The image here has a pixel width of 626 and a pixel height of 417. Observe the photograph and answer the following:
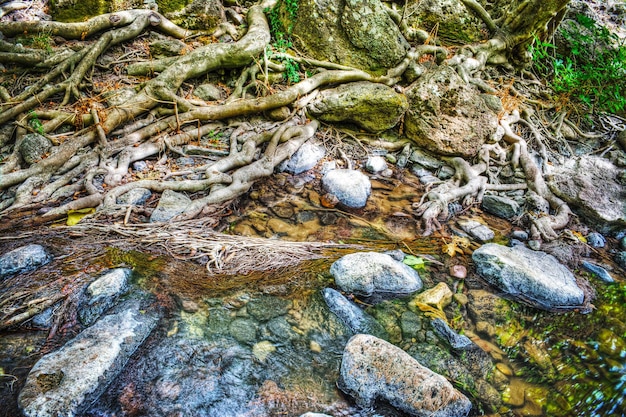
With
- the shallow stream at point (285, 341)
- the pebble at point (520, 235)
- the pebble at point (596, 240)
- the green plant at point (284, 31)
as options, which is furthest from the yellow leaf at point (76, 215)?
the pebble at point (596, 240)

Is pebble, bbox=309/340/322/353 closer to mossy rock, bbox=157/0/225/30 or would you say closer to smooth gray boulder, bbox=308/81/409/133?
smooth gray boulder, bbox=308/81/409/133

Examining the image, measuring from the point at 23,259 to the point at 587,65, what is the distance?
30.2 ft

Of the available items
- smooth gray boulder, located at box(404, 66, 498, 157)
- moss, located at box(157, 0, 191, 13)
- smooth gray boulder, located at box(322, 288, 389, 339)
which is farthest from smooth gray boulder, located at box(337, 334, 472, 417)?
moss, located at box(157, 0, 191, 13)

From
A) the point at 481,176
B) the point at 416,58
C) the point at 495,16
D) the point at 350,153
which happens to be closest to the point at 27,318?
the point at 350,153

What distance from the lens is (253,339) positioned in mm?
2549

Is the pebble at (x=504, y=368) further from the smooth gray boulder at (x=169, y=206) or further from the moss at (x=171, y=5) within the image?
the moss at (x=171, y=5)

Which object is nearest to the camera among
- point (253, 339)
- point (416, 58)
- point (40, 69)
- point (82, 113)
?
point (253, 339)

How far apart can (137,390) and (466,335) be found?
8.09ft

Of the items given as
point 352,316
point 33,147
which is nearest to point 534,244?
point 352,316

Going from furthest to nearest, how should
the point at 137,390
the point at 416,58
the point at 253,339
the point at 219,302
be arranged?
the point at 416,58 < the point at 219,302 < the point at 253,339 < the point at 137,390

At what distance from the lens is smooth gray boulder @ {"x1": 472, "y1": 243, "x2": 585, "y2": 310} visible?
10.6 feet

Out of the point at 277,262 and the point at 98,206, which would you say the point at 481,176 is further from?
the point at 98,206

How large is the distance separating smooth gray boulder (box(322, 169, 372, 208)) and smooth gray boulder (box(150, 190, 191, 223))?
5.91 ft

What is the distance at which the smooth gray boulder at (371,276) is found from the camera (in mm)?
3078
